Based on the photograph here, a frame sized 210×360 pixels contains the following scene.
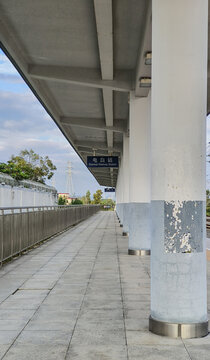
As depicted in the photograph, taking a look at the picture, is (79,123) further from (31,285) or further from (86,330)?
(86,330)

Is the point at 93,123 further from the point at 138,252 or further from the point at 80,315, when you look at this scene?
the point at 80,315

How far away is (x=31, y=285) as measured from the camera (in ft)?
23.0

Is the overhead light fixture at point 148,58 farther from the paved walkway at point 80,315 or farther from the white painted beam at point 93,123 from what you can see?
the white painted beam at point 93,123

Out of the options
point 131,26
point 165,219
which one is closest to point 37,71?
point 131,26

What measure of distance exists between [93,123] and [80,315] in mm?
12644

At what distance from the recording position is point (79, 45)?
9359 millimetres

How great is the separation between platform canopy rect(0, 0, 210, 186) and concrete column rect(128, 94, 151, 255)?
567mm

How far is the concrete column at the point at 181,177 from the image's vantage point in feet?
14.5

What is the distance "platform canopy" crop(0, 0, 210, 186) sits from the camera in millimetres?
7566

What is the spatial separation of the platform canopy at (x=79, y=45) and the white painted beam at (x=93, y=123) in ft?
8.83

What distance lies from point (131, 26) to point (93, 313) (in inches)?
218

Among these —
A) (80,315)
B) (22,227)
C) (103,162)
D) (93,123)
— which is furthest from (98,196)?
(80,315)

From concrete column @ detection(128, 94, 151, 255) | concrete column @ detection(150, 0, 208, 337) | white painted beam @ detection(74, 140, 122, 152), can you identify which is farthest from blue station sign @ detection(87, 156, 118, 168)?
concrete column @ detection(150, 0, 208, 337)

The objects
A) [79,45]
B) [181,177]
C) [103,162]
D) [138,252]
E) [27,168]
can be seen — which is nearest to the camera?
[181,177]
